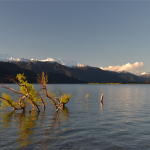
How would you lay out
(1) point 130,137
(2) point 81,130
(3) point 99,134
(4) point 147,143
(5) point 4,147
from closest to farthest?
1. (5) point 4,147
2. (4) point 147,143
3. (1) point 130,137
4. (3) point 99,134
5. (2) point 81,130


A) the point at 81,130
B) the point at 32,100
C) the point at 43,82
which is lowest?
the point at 81,130

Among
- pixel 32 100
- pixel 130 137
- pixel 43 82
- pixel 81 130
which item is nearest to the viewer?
pixel 130 137

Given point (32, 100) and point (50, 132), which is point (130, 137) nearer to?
point (50, 132)

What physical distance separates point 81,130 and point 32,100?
16.6 m

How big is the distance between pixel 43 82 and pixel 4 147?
16.9 metres

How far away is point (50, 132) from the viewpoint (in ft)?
68.3

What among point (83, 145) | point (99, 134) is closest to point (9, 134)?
point (83, 145)

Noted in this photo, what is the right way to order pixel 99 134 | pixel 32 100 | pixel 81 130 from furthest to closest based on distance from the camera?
pixel 32 100, pixel 81 130, pixel 99 134

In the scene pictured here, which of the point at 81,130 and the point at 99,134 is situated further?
the point at 81,130

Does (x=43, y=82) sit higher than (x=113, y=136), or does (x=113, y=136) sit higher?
(x=43, y=82)

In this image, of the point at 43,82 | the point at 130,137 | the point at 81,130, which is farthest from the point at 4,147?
the point at 43,82

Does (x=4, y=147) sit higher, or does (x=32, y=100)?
(x=32, y=100)

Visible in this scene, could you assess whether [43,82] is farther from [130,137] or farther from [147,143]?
[147,143]

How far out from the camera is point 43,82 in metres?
31.5
